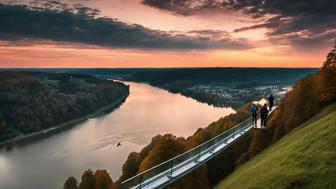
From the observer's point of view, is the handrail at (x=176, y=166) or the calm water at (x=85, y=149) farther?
the calm water at (x=85, y=149)

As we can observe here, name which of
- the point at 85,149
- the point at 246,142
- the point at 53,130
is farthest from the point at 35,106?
the point at 246,142

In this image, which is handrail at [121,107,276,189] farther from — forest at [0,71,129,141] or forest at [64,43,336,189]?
forest at [0,71,129,141]

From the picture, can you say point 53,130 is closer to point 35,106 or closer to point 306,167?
point 35,106

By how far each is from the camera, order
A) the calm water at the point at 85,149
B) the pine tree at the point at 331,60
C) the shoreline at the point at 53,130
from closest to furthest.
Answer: the pine tree at the point at 331,60 → the calm water at the point at 85,149 → the shoreline at the point at 53,130

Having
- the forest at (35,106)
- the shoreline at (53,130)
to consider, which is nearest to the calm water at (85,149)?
the shoreline at (53,130)

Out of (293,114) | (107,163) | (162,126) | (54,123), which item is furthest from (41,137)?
(293,114)

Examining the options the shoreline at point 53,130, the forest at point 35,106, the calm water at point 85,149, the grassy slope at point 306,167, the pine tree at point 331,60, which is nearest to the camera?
the grassy slope at point 306,167

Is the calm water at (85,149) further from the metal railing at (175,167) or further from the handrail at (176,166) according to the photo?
the metal railing at (175,167)
